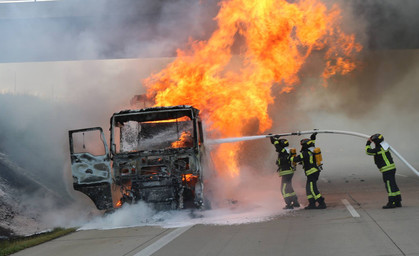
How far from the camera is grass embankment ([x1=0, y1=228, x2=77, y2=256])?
8.74m

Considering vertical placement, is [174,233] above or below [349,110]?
below

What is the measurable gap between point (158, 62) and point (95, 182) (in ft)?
28.7

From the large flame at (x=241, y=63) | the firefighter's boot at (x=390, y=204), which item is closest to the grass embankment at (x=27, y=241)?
the large flame at (x=241, y=63)

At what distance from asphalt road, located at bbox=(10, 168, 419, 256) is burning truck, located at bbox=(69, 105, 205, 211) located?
3.88 feet

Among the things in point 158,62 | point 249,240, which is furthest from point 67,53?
point 249,240

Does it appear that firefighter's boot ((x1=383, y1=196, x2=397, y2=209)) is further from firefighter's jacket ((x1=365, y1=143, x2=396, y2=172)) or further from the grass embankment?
the grass embankment

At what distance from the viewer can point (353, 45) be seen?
17562 millimetres

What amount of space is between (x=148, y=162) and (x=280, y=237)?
459cm

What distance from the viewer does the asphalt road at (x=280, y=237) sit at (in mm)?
6789

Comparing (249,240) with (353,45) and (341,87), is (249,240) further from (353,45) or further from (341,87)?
(341,87)

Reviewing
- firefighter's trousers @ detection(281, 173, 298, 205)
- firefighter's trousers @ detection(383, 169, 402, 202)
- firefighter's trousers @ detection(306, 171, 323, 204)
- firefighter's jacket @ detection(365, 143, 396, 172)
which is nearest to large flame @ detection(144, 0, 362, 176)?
firefighter's trousers @ detection(281, 173, 298, 205)

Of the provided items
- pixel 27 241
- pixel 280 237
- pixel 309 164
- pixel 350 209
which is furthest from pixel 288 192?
pixel 27 241

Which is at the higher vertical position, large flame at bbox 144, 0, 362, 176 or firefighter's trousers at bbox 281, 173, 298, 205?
large flame at bbox 144, 0, 362, 176

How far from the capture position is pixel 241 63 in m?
15.5
